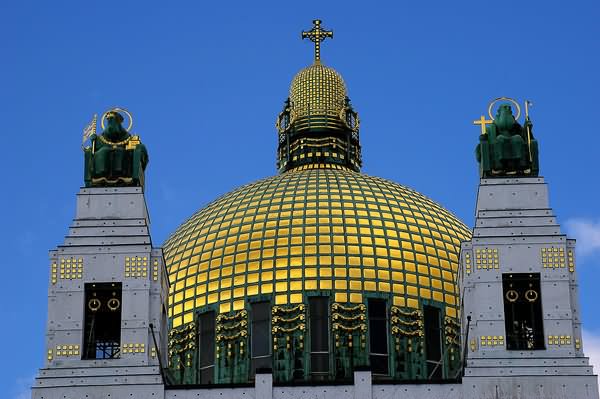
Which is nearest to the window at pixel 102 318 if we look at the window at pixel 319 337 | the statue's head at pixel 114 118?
the statue's head at pixel 114 118

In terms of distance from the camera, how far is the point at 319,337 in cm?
9462

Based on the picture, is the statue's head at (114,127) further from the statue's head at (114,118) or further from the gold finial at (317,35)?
the gold finial at (317,35)

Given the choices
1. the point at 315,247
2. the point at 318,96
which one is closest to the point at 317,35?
the point at 318,96

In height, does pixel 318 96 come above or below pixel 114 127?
above

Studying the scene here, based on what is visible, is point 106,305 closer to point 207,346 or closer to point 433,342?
point 207,346

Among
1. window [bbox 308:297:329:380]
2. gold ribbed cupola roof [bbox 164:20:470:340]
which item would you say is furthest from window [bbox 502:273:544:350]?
gold ribbed cupola roof [bbox 164:20:470:340]

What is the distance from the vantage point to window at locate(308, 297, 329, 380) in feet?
308

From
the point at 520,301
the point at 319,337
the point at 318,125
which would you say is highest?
the point at 318,125

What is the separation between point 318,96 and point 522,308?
89.5 ft

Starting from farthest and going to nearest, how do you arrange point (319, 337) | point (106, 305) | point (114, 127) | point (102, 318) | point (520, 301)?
point (319, 337) < point (114, 127) < point (102, 318) < point (106, 305) < point (520, 301)

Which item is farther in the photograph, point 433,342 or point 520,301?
point 433,342

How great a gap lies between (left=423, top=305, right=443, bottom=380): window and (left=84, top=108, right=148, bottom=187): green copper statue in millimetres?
12446

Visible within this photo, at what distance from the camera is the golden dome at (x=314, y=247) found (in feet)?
316

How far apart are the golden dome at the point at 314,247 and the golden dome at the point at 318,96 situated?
23.0ft
